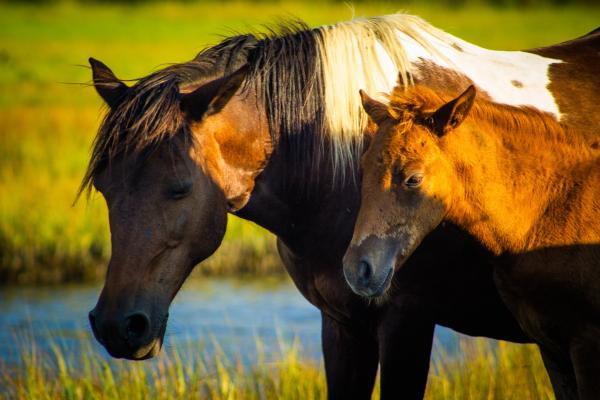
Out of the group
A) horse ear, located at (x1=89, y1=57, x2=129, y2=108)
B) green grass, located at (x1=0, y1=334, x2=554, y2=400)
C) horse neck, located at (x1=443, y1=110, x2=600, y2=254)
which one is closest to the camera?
horse neck, located at (x1=443, y1=110, x2=600, y2=254)

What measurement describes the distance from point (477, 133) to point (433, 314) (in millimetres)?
956

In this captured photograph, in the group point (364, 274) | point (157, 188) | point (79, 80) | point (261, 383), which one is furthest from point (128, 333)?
point (79, 80)

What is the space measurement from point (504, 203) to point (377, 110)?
629mm

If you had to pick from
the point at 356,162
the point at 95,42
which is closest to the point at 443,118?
the point at 356,162

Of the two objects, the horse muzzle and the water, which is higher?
the horse muzzle

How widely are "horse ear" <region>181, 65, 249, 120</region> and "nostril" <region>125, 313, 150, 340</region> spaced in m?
0.88

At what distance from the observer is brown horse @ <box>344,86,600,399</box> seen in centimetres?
363

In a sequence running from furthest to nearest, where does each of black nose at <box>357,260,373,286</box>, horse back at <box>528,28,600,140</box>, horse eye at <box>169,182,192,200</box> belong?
horse back at <box>528,28,600,140</box>
horse eye at <box>169,182,192,200</box>
black nose at <box>357,260,373,286</box>

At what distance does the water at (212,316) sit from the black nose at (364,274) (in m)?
→ 4.70

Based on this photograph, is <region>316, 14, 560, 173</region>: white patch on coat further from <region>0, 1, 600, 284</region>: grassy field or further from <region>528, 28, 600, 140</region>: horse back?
<region>0, 1, 600, 284</region>: grassy field

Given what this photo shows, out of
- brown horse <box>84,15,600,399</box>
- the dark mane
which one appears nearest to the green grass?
brown horse <box>84,15,600,399</box>

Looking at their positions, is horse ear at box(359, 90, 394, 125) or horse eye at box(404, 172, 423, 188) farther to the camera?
horse ear at box(359, 90, 394, 125)

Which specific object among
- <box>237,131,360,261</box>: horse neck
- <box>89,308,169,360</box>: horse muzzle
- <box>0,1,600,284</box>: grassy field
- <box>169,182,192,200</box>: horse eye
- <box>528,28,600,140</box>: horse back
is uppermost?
<box>528,28,600,140</box>: horse back

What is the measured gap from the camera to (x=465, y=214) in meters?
3.82
